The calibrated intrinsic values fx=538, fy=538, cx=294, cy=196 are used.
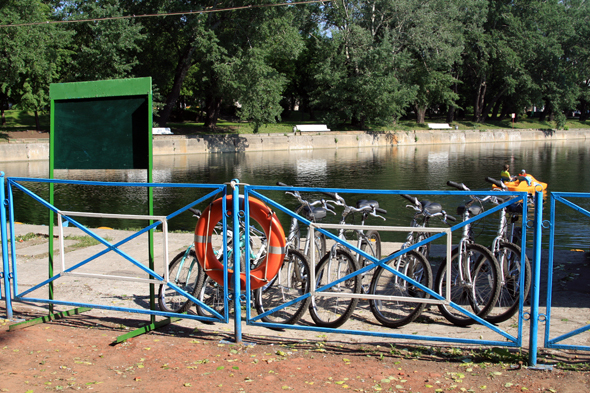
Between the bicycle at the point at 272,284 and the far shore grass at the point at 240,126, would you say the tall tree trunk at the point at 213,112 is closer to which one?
the far shore grass at the point at 240,126

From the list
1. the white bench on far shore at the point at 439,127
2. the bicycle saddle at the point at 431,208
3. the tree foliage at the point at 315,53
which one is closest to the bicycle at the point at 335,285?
the bicycle saddle at the point at 431,208

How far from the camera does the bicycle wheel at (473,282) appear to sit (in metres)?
5.04

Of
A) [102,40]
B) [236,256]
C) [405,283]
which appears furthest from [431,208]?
[102,40]

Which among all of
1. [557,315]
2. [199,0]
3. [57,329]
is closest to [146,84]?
[57,329]

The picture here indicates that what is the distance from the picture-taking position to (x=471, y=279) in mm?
5297

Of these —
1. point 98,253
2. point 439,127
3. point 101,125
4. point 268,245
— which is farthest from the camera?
point 439,127

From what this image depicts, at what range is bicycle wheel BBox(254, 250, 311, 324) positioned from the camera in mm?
5176

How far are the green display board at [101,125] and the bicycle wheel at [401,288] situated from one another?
2.66 metres

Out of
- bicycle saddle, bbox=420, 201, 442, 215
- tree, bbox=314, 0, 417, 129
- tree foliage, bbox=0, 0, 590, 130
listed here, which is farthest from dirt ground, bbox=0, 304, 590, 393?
tree, bbox=314, 0, 417, 129

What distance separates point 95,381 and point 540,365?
345cm

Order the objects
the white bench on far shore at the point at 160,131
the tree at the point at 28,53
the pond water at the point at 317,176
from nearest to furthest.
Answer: the pond water at the point at 317,176, the tree at the point at 28,53, the white bench on far shore at the point at 160,131

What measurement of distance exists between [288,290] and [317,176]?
19.6m

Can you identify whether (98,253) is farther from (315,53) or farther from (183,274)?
(315,53)

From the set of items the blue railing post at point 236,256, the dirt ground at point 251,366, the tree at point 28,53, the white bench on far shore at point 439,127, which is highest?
the tree at point 28,53
